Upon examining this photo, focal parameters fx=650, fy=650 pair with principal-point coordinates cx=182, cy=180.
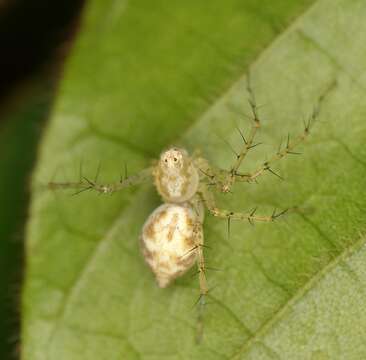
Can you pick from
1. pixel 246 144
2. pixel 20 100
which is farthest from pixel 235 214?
pixel 20 100

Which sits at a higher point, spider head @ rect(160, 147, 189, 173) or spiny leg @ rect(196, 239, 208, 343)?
spider head @ rect(160, 147, 189, 173)

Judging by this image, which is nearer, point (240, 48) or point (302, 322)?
→ point (302, 322)

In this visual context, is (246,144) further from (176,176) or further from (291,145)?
(176,176)

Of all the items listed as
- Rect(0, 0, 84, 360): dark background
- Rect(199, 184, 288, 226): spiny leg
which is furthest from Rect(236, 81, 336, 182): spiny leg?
Rect(0, 0, 84, 360): dark background

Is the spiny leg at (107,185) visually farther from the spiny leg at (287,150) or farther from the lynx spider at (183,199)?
the spiny leg at (287,150)

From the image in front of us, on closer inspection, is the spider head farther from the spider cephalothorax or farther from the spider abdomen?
the spider abdomen

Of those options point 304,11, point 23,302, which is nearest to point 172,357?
point 23,302

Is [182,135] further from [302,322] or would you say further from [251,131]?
[302,322]

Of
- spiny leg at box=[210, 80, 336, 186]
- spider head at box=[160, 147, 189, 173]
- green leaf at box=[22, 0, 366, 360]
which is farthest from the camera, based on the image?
spider head at box=[160, 147, 189, 173]
